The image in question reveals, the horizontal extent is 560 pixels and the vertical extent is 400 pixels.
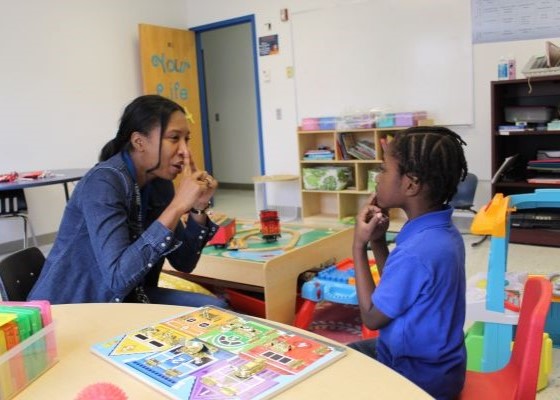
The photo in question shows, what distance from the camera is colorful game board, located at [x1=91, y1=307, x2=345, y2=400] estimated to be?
2.75 feet

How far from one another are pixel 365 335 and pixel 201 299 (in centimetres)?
84

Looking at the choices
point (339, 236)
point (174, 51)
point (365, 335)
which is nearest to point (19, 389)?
point (365, 335)

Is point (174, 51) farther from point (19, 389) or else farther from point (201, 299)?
point (19, 389)

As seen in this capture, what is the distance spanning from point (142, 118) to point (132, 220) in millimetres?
297

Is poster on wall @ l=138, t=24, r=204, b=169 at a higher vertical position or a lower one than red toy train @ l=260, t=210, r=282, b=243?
→ higher

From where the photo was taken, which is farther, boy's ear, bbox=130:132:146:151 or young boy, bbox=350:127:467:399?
boy's ear, bbox=130:132:146:151

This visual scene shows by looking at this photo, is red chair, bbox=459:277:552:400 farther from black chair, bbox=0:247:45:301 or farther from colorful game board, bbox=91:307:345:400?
black chair, bbox=0:247:45:301

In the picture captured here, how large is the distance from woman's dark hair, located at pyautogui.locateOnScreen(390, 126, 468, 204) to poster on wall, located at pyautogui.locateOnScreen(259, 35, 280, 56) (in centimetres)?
459

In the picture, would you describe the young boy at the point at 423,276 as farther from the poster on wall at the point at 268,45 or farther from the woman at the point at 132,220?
the poster on wall at the point at 268,45

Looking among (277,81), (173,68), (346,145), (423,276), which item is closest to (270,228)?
(423,276)

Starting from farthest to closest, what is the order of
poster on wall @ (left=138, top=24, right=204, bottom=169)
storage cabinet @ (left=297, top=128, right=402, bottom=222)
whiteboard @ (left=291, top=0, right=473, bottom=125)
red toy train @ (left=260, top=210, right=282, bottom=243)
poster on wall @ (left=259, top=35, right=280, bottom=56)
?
1. poster on wall @ (left=138, top=24, right=204, bottom=169)
2. poster on wall @ (left=259, top=35, right=280, bottom=56)
3. storage cabinet @ (left=297, top=128, right=402, bottom=222)
4. whiteboard @ (left=291, top=0, right=473, bottom=125)
5. red toy train @ (left=260, top=210, right=282, bottom=243)

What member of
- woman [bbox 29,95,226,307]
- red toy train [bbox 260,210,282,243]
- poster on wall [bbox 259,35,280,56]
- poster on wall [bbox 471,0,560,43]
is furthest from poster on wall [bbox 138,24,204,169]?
woman [bbox 29,95,226,307]

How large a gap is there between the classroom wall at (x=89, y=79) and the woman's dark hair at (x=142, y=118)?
3396 millimetres

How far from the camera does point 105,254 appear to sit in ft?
4.56
